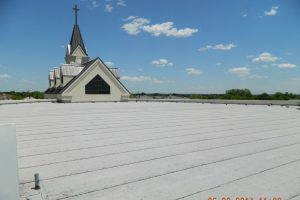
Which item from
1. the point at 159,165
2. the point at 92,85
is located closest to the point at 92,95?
the point at 92,85

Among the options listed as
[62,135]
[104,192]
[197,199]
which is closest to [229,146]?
[197,199]

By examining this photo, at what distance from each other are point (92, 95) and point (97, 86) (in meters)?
1.50

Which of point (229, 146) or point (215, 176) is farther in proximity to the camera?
point (229, 146)

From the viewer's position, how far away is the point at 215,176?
3.70 meters

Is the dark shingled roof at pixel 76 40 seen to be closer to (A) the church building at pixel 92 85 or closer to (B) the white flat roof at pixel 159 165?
(A) the church building at pixel 92 85

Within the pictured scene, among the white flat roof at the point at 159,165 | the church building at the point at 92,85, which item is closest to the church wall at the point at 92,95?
the church building at the point at 92,85

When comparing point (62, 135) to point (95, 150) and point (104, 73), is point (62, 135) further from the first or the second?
point (104, 73)

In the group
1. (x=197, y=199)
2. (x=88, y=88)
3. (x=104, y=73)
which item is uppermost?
(x=104, y=73)

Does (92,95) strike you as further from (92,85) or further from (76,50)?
(76,50)

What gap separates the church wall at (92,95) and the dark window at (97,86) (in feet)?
1.42

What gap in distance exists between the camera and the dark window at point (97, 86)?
34344 mm

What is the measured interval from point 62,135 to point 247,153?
183 inches

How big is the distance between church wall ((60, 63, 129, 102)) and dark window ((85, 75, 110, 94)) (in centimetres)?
43

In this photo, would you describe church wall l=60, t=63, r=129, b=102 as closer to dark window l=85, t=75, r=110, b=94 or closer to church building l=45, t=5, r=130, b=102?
church building l=45, t=5, r=130, b=102
